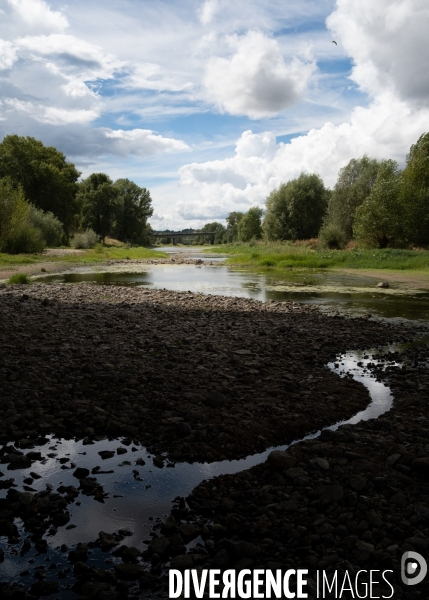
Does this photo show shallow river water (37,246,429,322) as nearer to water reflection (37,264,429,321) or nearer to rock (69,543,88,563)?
water reflection (37,264,429,321)

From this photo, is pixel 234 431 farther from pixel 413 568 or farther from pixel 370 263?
pixel 370 263

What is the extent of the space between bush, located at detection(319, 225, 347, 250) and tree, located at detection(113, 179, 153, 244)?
221 ft

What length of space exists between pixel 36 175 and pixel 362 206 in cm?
5739

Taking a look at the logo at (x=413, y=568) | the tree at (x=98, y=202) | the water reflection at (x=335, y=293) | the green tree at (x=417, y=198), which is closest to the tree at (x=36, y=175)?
the tree at (x=98, y=202)

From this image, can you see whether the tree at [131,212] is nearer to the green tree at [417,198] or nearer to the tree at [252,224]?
the tree at [252,224]

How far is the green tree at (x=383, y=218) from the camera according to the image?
5603 cm

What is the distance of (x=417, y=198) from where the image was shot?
56.1 m

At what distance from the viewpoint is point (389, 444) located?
6.94m

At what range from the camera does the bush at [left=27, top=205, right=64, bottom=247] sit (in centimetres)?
6631

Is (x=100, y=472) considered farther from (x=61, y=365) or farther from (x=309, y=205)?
(x=309, y=205)

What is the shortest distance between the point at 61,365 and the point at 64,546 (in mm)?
5683

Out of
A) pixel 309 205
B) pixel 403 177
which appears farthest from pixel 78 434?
pixel 309 205

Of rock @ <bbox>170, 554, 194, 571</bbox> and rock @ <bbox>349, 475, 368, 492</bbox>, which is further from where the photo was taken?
rock @ <bbox>349, 475, 368, 492</bbox>

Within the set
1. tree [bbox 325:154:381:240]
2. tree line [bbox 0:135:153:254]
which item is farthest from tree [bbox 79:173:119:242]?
tree [bbox 325:154:381:240]
